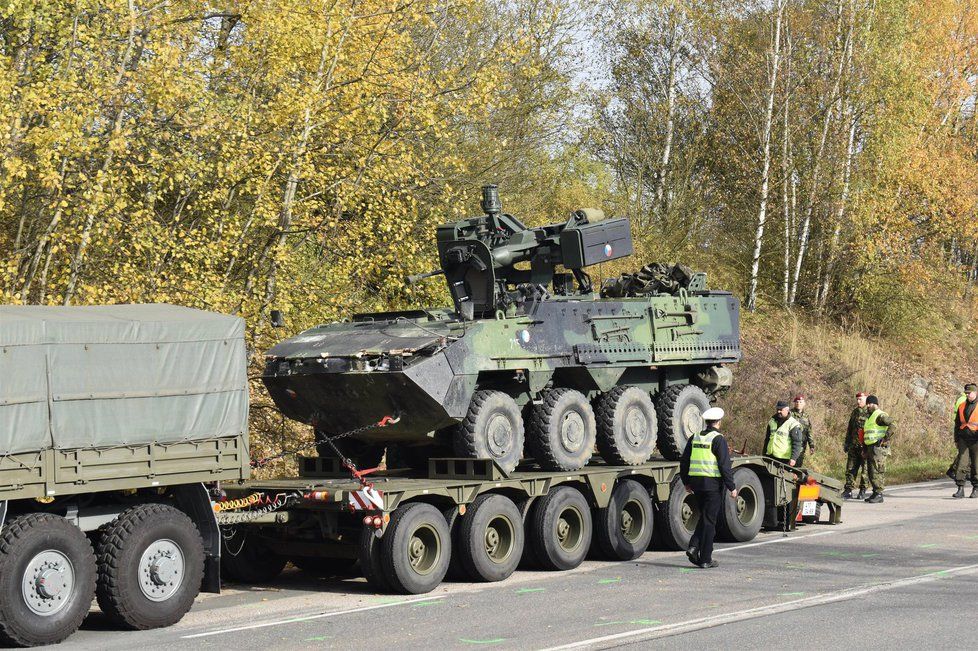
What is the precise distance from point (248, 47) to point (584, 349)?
21.7 feet

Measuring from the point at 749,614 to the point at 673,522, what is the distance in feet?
15.0

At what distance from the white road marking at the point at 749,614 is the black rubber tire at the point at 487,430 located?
3.40 m

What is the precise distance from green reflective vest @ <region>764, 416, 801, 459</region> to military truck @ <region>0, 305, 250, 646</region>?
8320 mm

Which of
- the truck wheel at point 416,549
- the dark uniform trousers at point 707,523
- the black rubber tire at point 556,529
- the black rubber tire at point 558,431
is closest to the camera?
the truck wheel at point 416,549

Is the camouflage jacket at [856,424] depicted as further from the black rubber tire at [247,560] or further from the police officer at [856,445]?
the black rubber tire at [247,560]

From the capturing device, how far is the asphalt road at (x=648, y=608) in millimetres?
9781

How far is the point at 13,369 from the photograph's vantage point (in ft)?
33.0

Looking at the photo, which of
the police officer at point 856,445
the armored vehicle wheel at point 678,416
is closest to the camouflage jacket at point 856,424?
the police officer at point 856,445

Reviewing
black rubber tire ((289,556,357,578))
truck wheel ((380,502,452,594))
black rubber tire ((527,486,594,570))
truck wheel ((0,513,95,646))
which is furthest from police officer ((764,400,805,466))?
truck wheel ((0,513,95,646))

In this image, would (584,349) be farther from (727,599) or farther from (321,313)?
(321,313)

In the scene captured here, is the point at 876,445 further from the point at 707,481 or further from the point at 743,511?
the point at 707,481

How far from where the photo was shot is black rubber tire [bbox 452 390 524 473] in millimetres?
13648

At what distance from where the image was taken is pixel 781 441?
57.6 feet

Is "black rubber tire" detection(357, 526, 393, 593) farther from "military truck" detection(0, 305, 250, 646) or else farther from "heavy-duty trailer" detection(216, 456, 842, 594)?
"military truck" detection(0, 305, 250, 646)
